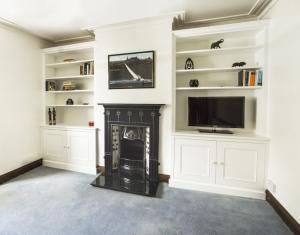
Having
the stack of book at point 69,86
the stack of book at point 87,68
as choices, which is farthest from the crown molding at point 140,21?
the stack of book at point 69,86

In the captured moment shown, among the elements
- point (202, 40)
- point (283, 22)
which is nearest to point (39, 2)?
point (202, 40)

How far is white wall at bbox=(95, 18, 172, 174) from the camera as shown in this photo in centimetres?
268

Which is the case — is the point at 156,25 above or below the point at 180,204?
above

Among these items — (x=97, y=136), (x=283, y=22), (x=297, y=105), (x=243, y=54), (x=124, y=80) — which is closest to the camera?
(x=297, y=105)

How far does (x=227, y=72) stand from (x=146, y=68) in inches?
53.3

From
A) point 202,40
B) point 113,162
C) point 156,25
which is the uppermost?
point 156,25

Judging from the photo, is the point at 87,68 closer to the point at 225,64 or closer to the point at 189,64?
the point at 189,64

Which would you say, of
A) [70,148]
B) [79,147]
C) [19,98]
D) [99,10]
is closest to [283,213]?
[79,147]

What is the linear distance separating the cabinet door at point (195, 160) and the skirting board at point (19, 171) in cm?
282

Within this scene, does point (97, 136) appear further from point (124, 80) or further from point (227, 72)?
point (227, 72)

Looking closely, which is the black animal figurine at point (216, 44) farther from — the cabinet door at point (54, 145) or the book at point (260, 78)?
the cabinet door at point (54, 145)

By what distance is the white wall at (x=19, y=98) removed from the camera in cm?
283

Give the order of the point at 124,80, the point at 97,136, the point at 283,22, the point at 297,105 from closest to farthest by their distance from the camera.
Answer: the point at 297,105
the point at 283,22
the point at 124,80
the point at 97,136

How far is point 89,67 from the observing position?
10.6 ft
